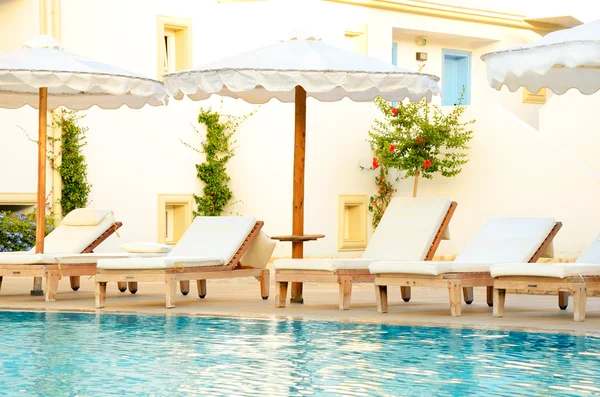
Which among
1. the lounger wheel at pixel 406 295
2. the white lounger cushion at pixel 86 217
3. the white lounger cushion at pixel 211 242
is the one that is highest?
the white lounger cushion at pixel 86 217

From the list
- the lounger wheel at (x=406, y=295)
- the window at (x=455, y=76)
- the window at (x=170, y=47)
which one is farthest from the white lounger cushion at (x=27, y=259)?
the window at (x=455, y=76)

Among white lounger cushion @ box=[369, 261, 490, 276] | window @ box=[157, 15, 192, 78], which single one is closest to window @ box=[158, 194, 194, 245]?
window @ box=[157, 15, 192, 78]

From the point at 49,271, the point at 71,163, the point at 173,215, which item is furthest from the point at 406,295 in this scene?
Answer: the point at 173,215

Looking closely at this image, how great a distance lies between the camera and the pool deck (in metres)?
10.7

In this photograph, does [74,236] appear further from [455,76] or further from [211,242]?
[455,76]

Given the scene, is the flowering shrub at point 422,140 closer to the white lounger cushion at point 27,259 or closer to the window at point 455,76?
the window at point 455,76

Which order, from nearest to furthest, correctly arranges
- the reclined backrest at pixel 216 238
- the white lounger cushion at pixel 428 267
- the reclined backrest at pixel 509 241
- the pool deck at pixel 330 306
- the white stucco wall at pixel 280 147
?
the pool deck at pixel 330 306
the white lounger cushion at pixel 428 267
the reclined backrest at pixel 509 241
the reclined backrest at pixel 216 238
the white stucco wall at pixel 280 147

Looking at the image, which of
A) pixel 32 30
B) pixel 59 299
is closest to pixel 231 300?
pixel 59 299

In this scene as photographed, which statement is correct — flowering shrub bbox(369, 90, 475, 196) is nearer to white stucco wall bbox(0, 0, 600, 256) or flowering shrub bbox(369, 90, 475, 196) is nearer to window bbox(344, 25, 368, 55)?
white stucco wall bbox(0, 0, 600, 256)

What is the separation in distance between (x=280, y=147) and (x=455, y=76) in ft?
18.9

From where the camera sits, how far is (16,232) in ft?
59.9

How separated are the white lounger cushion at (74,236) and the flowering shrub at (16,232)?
3.61 m

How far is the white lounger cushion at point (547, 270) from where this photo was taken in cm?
1043

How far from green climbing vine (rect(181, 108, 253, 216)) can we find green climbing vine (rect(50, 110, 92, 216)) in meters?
2.15
